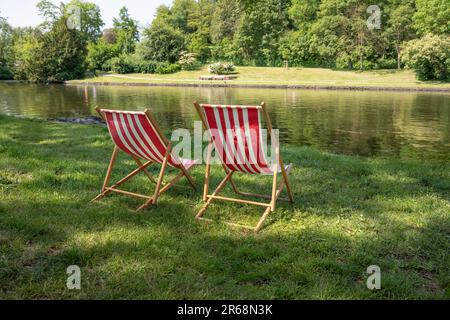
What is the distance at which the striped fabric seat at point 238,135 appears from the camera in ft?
12.4

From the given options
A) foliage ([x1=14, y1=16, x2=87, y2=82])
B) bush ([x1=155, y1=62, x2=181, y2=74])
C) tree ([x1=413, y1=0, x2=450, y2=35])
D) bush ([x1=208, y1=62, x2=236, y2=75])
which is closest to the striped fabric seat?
tree ([x1=413, y1=0, x2=450, y2=35])

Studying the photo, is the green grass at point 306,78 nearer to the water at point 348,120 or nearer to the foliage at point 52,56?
the foliage at point 52,56

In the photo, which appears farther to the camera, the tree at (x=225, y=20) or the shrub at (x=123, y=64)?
the tree at (x=225, y=20)

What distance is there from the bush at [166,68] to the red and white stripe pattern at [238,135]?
156 ft

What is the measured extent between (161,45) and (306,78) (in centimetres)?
2093

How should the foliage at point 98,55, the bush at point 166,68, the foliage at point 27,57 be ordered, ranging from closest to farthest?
1. the foliage at point 27,57
2. the bush at point 166,68
3. the foliage at point 98,55

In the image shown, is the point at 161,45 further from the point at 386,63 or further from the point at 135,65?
the point at 386,63

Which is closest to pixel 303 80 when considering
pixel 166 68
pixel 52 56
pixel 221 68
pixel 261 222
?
pixel 221 68

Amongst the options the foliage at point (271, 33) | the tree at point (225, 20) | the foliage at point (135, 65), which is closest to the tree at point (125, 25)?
the foliage at point (271, 33)

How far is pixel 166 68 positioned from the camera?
49.8m

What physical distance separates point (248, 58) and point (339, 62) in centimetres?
1366

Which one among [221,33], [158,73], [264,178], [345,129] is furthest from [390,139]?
[221,33]

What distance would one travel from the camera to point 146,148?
4.27 m
